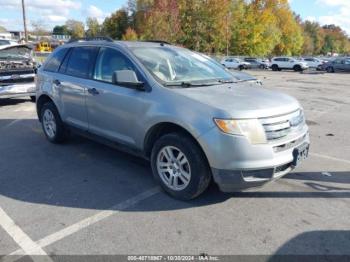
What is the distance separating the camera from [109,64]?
15.6 ft

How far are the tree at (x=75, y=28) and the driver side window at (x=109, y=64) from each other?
89.5 meters

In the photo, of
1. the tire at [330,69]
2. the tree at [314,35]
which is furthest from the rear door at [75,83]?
the tree at [314,35]

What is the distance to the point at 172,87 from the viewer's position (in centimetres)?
401

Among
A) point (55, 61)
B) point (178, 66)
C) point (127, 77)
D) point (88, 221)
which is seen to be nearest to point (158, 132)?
point (127, 77)

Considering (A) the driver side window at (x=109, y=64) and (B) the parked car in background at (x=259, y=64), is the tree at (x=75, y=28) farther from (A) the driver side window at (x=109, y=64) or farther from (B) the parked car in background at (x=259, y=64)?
(A) the driver side window at (x=109, y=64)

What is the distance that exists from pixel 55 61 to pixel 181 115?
333 cm

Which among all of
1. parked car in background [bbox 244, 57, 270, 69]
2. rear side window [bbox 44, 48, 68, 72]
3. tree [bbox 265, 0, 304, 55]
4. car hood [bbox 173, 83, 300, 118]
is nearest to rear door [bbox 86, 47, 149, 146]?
car hood [bbox 173, 83, 300, 118]

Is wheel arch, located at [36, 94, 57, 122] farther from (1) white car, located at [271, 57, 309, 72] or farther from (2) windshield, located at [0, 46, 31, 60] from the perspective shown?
(1) white car, located at [271, 57, 309, 72]

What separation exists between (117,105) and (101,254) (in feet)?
6.68

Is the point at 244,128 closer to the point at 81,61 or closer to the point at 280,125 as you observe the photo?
the point at 280,125

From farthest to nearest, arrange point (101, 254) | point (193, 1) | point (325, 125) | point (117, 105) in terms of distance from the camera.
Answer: point (193, 1)
point (325, 125)
point (117, 105)
point (101, 254)

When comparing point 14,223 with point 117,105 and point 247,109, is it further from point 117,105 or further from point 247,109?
point 247,109

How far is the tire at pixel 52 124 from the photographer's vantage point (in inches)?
231

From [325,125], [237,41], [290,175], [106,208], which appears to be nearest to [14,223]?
[106,208]
